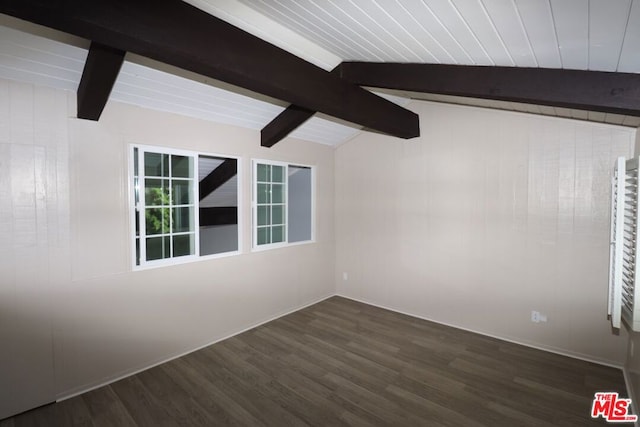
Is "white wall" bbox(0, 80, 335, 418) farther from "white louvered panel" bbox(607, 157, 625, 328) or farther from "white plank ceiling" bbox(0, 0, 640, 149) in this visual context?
"white louvered panel" bbox(607, 157, 625, 328)

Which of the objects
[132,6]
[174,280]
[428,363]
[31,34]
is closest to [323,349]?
[428,363]

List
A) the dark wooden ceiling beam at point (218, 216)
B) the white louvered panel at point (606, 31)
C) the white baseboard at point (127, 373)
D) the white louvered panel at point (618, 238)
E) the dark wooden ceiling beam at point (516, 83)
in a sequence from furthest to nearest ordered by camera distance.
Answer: the dark wooden ceiling beam at point (218, 216) < the white baseboard at point (127, 373) < the white louvered panel at point (618, 238) < the dark wooden ceiling beam at point (516, 83) < the white louvered panel at point (606, 31)

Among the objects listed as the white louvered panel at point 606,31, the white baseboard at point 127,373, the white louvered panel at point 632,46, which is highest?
the white louvered panel at point 606,31

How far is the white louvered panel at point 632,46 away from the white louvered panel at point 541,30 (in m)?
0.26

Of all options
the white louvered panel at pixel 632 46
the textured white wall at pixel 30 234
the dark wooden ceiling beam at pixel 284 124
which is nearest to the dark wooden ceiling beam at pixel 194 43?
the dark wooden ceiling beam at pixel 284 124

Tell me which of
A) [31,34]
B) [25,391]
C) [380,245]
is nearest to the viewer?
[31,34]

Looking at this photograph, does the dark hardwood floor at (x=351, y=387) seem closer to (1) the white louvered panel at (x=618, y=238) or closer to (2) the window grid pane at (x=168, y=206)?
(1) the white louvered panel at (x=618, y=238)

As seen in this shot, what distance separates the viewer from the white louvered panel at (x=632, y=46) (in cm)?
118

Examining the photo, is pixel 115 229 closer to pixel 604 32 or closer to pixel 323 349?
Answer: pixel 323 349

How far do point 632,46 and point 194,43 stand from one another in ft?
7.00

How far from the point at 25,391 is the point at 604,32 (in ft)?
13.1

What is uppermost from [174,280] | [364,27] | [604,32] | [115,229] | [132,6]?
[364,27]

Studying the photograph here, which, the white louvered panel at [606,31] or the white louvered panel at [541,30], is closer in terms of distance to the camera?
the white louvered panel at [606,31]

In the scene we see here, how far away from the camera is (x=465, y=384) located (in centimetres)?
246
